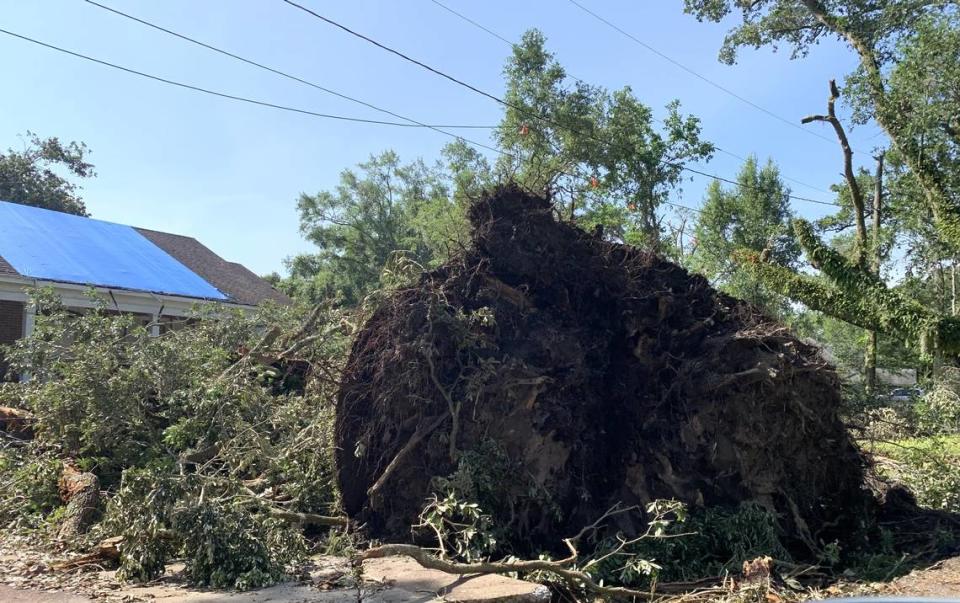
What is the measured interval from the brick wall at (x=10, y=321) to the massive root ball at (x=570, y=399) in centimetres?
1217

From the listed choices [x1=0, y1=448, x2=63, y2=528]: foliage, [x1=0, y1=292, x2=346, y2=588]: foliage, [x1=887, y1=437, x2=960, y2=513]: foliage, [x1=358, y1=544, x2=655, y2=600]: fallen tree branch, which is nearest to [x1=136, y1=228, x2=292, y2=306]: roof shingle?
[x1=0, y1=292, x2=346, y2=588]: foliage

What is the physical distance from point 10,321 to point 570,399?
1429cm

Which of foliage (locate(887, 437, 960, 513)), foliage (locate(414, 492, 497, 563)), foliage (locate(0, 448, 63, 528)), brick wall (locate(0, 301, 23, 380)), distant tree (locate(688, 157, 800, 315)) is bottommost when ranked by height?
foliage (locate(0, 448, 63, 528))

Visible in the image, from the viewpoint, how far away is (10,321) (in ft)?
50.5

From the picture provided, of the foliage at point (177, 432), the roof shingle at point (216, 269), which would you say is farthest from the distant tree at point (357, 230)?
the foliage at point (177, 432)

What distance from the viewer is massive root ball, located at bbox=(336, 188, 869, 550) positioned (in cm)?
650

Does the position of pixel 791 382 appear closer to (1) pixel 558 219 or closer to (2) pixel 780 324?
(2) pixel 780 324

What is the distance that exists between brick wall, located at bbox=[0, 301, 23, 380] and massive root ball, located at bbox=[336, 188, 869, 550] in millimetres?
12167

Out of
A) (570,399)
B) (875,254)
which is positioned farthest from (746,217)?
(570,399)

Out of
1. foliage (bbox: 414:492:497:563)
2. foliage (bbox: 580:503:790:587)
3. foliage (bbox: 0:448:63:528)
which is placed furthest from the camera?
foliage (bbox: 0:448:63:528)

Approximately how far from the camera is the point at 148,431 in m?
7.80

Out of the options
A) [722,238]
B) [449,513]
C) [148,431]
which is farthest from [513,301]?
[722,238]

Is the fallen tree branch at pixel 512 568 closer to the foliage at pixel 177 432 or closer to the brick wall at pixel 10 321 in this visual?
the foliage at pixel 177 432

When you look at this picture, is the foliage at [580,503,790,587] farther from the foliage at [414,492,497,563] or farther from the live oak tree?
the live oak tree
